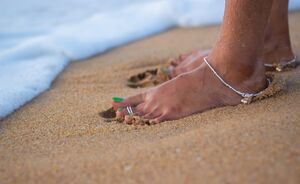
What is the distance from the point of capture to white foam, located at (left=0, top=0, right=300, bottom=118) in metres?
2.30

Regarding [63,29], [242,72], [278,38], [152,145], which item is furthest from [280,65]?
[63,29]

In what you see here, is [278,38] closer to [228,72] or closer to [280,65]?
[280,65]

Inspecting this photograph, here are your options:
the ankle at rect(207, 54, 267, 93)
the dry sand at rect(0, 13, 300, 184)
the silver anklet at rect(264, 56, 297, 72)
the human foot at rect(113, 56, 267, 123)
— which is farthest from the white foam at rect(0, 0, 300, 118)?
the silver anklet at rect(264, 56, 297, 72)

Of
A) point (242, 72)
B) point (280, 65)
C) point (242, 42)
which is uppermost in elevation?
point (242, 42)

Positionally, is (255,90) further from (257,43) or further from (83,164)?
(83,164)

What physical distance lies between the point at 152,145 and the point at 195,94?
44cm

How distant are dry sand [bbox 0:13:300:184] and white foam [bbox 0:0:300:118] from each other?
0.33 m

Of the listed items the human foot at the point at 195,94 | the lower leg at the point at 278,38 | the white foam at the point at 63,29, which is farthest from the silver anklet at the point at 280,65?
the white foam at the point at 63,29

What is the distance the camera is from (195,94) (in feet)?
5.34

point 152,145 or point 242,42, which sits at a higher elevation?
→ point 242,42

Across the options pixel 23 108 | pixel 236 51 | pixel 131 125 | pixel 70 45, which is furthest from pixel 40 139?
pixel 70 45

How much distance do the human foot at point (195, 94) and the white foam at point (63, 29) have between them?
26.2 inches

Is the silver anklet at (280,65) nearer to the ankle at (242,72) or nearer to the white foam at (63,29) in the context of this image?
the ankle at (242,72)

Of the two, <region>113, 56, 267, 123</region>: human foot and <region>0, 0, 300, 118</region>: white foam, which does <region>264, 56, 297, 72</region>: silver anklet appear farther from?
<region>0, 0, 300, 118</region>: white foam
